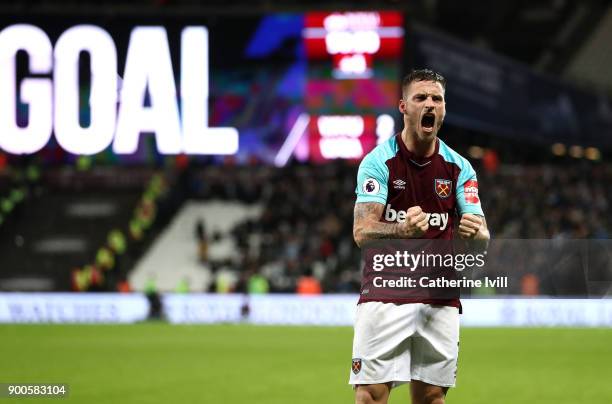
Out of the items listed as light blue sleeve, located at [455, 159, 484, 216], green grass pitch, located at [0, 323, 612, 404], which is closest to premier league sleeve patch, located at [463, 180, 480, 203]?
light blue sleeve, located at [455, 159, 484, 216]

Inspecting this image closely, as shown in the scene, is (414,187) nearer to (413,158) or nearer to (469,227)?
(413,158)

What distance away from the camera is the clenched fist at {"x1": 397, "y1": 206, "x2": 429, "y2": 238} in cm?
470

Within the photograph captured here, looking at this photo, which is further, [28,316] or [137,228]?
[137,228]

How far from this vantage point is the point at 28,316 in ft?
77.5

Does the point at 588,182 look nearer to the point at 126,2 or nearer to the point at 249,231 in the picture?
the point at 249,231

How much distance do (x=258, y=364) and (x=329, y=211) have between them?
581 inches

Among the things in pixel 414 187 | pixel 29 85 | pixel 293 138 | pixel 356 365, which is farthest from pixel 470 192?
pixel 29 85

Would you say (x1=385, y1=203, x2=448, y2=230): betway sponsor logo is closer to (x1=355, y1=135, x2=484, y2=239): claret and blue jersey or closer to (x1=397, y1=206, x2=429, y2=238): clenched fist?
(x1=355, y1=135, x2=484, y2=239): claret and blue jersey

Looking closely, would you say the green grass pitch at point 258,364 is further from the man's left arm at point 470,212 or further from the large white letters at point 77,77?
the large white letters at point 77,77

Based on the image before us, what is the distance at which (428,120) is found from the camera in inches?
195

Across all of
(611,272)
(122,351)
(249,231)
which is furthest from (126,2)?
(611,272)

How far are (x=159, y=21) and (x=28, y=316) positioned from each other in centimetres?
759

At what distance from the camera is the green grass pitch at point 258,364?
1040cm

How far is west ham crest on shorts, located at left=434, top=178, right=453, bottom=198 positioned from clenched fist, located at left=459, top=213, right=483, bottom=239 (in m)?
0.23
